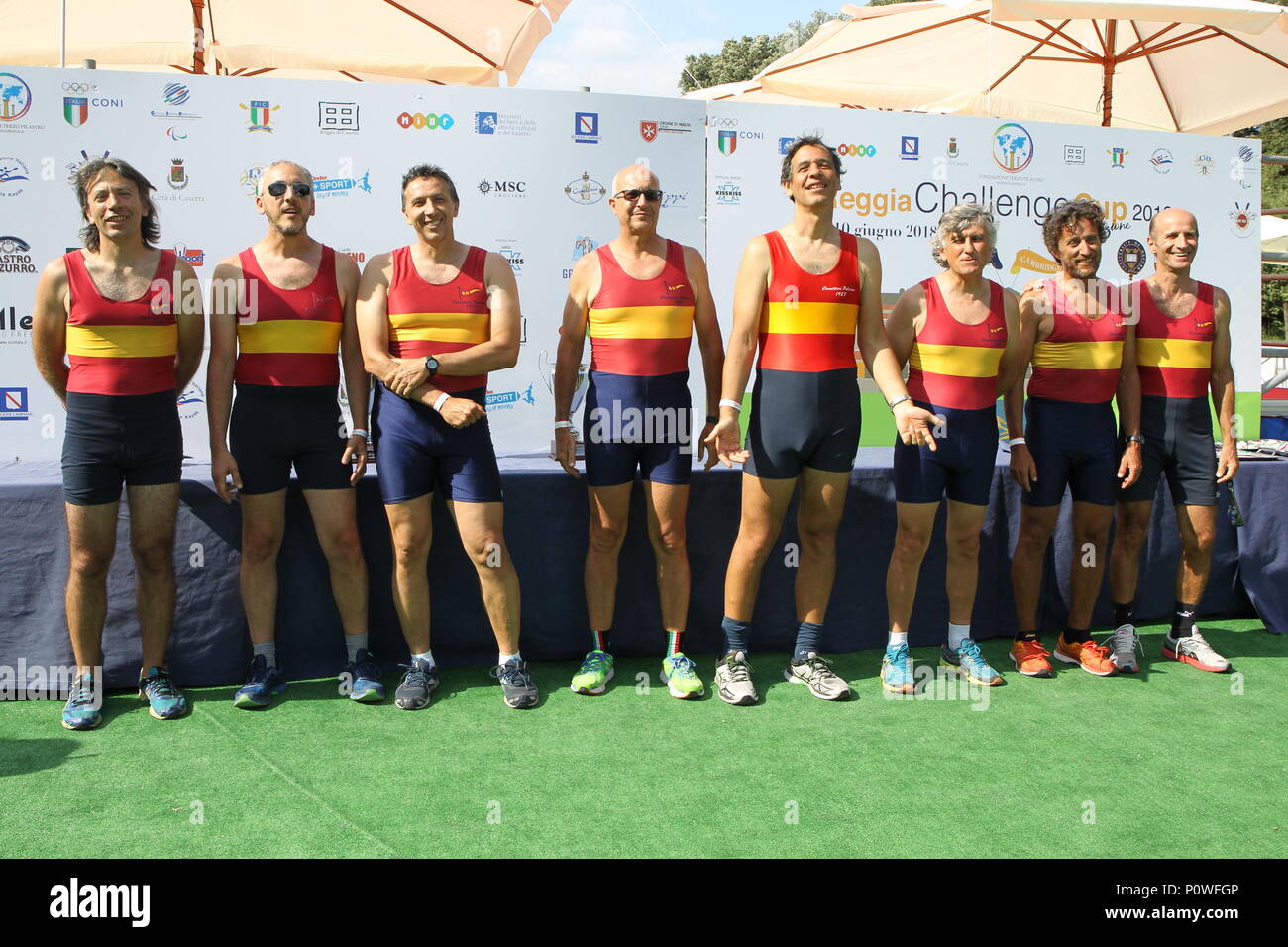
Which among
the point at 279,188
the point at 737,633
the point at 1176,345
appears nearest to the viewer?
the point at 279,188

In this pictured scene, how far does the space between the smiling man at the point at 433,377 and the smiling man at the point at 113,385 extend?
2.05 ft

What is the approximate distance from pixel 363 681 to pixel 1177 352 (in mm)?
3201

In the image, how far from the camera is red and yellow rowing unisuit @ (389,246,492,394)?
3.35 metres

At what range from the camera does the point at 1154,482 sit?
157 inches

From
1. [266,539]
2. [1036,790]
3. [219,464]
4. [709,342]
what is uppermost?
[709,342]

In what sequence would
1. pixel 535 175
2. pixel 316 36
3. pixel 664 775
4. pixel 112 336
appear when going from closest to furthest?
pixel 664 775, pixel 112 336, pixel 535 175, pixel 316 36

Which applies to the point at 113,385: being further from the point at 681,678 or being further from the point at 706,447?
the point at 681,678

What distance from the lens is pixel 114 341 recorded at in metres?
3.18

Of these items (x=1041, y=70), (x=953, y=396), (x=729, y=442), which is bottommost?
(x=729, y=442)

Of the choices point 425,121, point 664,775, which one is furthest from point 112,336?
point 425,121

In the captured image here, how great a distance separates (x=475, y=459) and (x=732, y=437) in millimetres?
847
